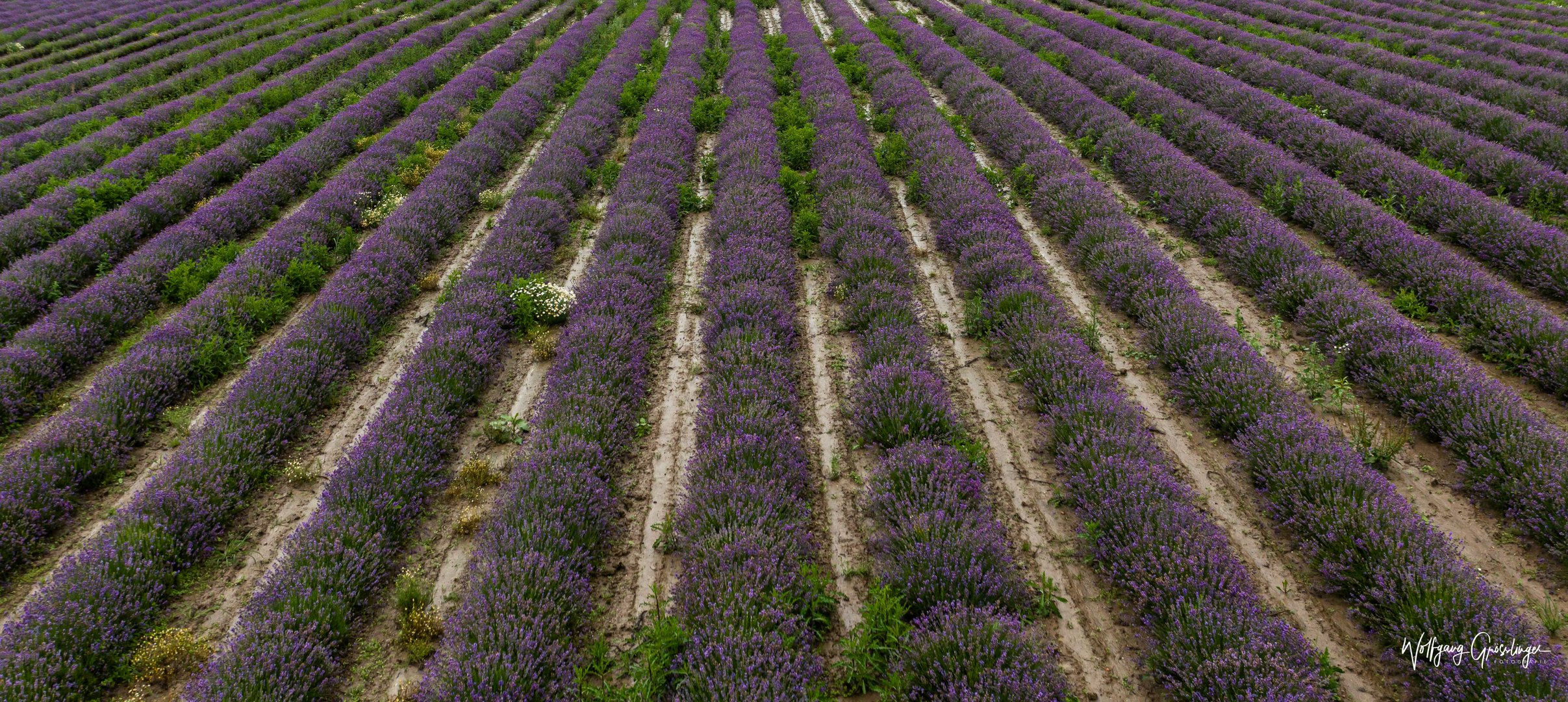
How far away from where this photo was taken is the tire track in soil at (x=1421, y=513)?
10.9 ft

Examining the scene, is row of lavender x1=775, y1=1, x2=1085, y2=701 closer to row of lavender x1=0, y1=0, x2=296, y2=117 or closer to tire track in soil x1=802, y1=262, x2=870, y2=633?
tire track in soil x1=802, y1=262, x2=870, y2=633

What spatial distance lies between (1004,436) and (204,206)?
31.2ft

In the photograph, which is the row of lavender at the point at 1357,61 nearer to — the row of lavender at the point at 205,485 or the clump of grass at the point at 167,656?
the row of lavender at the point at 205,485

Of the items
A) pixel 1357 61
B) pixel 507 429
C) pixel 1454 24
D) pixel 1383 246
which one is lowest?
pixel 507 429

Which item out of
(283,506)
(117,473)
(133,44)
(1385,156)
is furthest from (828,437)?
(133,44)

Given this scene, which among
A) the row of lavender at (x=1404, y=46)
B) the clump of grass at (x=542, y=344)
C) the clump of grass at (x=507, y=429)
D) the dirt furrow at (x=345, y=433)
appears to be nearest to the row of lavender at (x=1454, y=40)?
the row of lavender at (x=1404, y=46)

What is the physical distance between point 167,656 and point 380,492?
3.86ft

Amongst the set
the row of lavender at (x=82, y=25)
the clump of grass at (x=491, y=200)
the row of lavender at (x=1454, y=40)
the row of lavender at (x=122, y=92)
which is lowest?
the clump of grass at (x=491, y=200)

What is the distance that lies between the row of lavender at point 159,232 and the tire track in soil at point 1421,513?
890 cm

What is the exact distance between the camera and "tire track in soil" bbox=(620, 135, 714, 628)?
3.75 m

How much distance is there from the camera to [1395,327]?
4918 millimetres

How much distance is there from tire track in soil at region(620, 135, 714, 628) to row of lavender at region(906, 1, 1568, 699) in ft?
11.9

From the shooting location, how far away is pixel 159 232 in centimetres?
792

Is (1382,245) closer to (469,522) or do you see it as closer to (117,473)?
(469,522)
